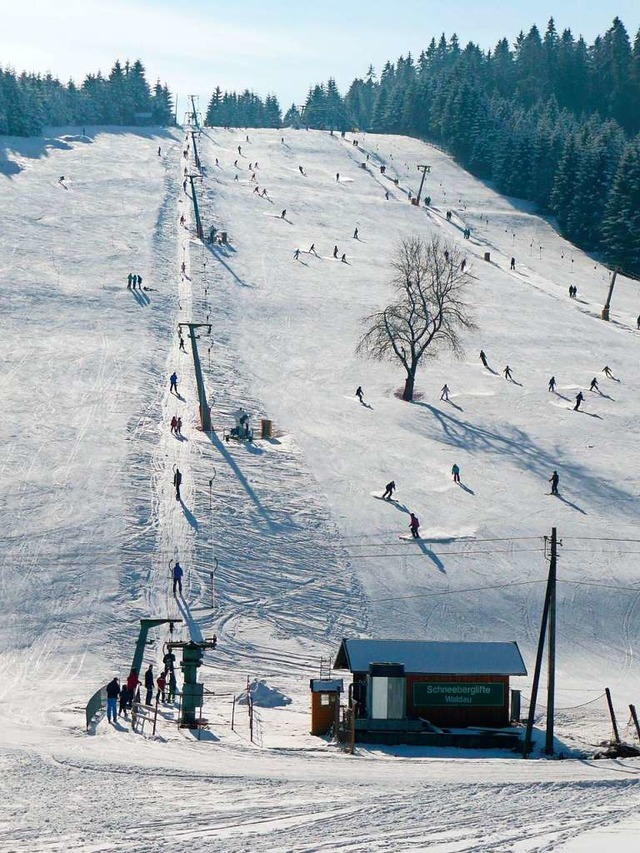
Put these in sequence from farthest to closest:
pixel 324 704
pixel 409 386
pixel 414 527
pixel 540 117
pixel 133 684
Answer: pixel 540 117 → pixel 409 386 → pixel 414 527 → pixel 324 704 → pixel 133 684

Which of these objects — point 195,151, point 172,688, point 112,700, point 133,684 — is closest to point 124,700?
point 133,684

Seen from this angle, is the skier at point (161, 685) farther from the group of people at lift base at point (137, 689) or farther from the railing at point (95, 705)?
the railing at point (95, 705)

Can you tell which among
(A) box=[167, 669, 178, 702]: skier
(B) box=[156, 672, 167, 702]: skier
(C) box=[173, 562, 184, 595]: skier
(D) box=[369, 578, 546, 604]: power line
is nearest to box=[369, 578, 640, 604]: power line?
(D) box=[369, 578, 546, 604]: power line

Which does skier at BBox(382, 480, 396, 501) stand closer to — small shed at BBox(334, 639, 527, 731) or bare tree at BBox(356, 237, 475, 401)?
bare tree at BBox(356, 237, 475, 401)

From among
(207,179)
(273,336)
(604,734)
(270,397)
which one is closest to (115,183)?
(207,179)

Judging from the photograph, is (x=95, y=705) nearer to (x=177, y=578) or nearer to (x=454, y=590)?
(x=177, y=578)
